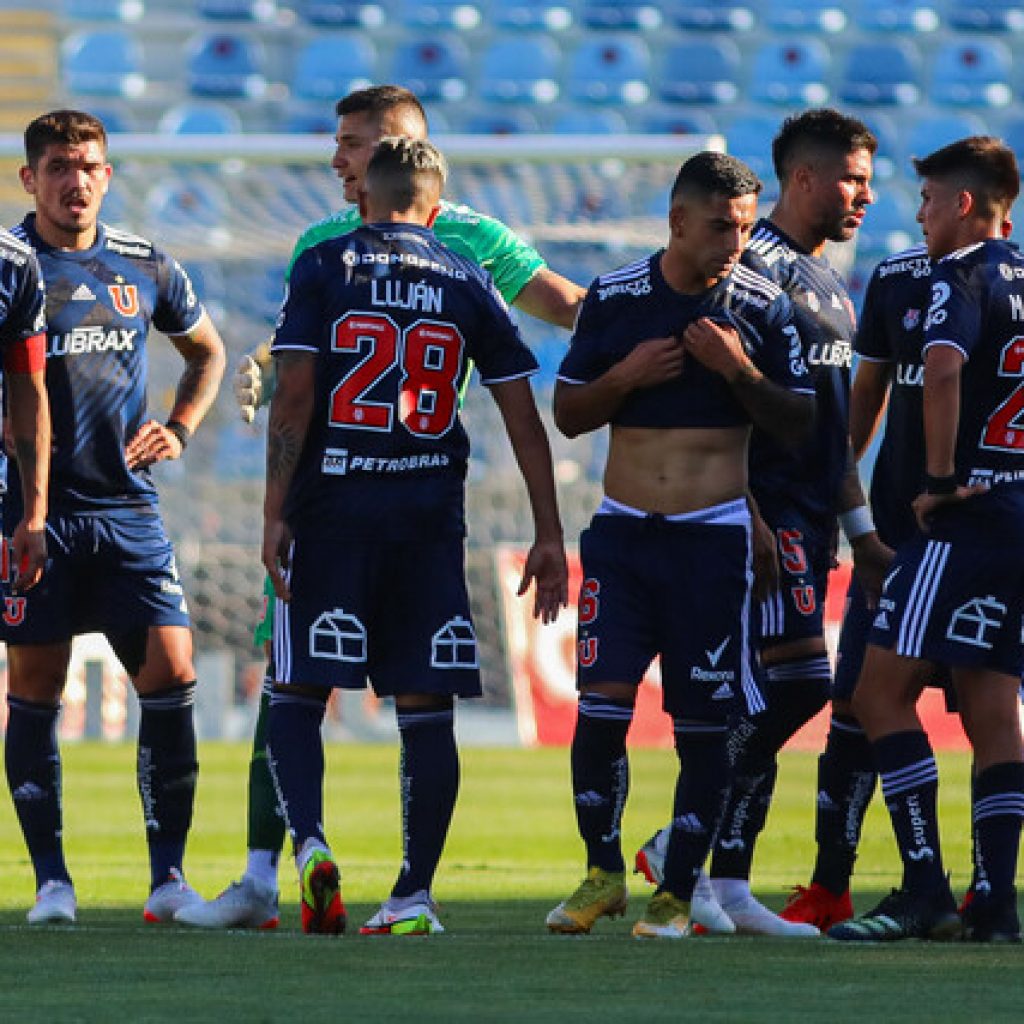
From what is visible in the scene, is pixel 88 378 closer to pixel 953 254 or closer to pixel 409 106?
pixel 409 106

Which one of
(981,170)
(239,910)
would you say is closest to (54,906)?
(239,910)

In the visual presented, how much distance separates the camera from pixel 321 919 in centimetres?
557

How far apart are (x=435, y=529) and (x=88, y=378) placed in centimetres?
120

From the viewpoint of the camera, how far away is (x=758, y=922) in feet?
20.9

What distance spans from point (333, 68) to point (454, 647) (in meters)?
18.3

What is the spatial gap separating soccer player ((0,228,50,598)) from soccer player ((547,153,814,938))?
142 centimetres

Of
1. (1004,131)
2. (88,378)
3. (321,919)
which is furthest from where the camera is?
(1004,131)

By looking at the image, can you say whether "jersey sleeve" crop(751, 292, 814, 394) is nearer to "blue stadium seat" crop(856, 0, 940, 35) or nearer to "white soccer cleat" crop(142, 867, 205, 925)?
"white soccer cleat" crop(142, 867, 205, 925)

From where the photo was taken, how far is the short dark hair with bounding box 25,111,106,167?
655 cm

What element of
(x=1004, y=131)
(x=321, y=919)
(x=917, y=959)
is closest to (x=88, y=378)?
(x=321, y=919)

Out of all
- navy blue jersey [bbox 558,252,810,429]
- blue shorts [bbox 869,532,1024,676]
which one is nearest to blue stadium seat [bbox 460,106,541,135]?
navy blue jersey [bbox 558,252,810,429]

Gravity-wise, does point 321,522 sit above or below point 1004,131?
below

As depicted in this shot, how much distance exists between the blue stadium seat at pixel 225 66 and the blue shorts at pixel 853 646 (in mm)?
17657

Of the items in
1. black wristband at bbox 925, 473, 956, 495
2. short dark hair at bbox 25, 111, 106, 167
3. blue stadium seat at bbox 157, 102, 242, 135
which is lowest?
black wristband at bbox 925, 473, 956, 495
